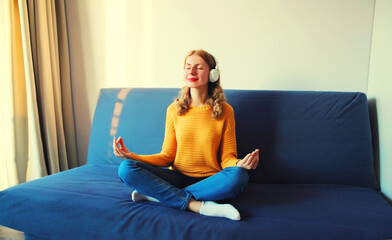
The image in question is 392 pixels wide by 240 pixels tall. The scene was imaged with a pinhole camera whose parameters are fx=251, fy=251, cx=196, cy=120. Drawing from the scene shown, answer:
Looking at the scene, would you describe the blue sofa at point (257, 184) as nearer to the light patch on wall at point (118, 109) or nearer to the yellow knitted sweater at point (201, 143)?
the light patch on wall at point (118, 109)

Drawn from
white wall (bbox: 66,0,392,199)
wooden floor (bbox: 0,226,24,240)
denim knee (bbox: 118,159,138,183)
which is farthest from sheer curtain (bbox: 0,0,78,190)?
denim knee (bbox: 118,159,138,183)

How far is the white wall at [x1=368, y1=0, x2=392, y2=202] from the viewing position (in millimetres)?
1332

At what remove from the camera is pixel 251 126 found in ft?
4.90

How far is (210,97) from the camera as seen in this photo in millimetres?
1360

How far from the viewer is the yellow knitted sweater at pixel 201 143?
1.28 m

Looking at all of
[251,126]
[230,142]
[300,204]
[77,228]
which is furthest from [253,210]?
[77,228]

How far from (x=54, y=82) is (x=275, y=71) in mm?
1727

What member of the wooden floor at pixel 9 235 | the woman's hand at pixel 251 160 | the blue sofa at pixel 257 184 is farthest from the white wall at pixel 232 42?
the wooden floor at pixel 9 235

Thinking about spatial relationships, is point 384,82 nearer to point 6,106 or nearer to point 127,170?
point 127,170

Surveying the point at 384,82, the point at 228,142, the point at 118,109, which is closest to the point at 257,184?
the point at 228,142

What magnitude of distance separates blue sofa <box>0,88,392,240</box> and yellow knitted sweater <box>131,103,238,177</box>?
0.67 feet

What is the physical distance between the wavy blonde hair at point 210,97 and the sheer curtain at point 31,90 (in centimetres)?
122

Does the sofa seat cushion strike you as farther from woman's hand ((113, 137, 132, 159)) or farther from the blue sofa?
woman's hand ((113, 137, 132, 159))

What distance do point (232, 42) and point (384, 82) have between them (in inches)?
37.1
